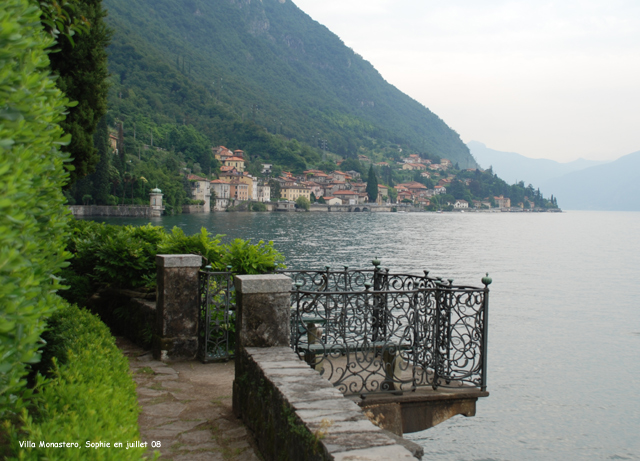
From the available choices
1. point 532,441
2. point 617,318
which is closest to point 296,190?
point 617,318

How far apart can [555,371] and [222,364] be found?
1234cm

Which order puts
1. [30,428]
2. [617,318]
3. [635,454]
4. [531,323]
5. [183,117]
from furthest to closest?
[183,117] → [617,318] → [531,323] → [635,454] → [30,428]

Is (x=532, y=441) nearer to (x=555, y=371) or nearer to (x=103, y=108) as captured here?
(x=555, y=371)

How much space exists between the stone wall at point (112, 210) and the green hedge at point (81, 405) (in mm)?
69986

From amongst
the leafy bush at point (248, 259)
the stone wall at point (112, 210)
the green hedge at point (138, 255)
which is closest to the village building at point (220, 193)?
the stone wall at point (112, 210)

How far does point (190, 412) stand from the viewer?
4844mm

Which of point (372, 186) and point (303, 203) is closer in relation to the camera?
point (303, 203)

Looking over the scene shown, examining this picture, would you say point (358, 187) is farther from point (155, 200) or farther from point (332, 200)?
point (155, 200)

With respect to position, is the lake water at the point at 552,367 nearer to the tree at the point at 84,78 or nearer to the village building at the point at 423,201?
the tree at the point at 84,78

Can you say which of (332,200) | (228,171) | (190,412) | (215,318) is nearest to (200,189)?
(228,171)

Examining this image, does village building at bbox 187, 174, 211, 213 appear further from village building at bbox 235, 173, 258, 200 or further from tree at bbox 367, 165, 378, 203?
tree at bbox 367, 165, 378, 203

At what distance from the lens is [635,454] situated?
10.3 m

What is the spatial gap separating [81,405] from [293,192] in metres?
148

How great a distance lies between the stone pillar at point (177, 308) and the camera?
6.34m
